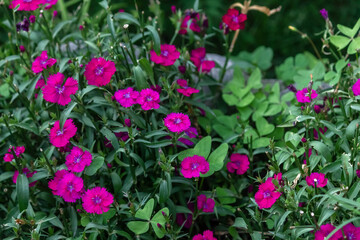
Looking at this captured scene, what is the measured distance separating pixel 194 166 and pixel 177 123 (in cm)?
18

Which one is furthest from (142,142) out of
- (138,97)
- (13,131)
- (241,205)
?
(13,131)

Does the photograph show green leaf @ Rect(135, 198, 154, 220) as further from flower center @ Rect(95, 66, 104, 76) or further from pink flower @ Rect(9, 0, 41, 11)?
pink flower @ Rect(9, 0, 41, 11)

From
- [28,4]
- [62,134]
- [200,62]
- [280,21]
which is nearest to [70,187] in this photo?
[62,134]

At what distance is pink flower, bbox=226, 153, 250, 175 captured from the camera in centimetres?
213

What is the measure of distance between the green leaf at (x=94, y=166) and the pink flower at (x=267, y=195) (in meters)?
A: 0.63

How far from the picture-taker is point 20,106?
8.39 ft

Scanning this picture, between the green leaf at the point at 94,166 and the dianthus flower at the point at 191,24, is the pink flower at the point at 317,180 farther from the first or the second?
the dianthus flower at the point at 191,24

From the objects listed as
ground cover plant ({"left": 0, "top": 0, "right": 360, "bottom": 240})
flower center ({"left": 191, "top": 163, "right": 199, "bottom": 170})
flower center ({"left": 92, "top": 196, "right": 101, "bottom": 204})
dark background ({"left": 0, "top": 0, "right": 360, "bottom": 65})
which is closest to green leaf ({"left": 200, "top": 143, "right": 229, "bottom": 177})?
ground cover plant ({"left": 0, "top": 0, "right": 360, "bottom": 240})

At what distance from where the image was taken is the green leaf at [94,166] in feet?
6.25

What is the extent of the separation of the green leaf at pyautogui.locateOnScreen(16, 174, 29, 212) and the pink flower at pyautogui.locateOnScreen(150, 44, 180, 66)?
0.76 metres

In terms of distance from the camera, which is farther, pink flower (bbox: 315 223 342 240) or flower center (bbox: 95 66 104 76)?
flower center (bbox: 95 66 104 76)

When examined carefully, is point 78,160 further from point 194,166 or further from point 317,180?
point 317,180

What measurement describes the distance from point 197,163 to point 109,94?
46 centimetres

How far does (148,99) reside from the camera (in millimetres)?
1919
